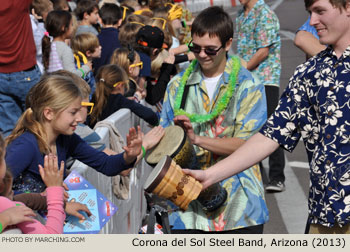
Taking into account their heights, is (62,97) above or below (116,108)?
above

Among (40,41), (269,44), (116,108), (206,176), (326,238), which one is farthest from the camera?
(40,41)

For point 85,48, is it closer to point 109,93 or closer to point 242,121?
point 109,93

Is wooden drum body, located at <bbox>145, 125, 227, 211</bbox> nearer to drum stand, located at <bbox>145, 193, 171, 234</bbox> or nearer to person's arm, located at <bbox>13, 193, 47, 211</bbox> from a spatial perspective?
drum stand, located at <bbox>145, 193, 171, 234</bbox>

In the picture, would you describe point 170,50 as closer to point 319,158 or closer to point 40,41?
point 40,41

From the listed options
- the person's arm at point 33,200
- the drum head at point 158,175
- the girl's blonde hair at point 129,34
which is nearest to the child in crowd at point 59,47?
the girl's blonde hair at point 129,34

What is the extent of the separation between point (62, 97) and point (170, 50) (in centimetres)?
581

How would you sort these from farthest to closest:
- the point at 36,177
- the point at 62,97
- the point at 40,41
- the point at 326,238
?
1. the point at 40,41
2. the point at 62,97
3. the point at 36,177
4. the point at 326,238

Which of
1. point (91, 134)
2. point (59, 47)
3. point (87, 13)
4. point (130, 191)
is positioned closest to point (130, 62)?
point (59, 47)

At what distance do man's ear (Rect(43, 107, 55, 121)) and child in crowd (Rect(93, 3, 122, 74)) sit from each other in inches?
212

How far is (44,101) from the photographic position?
14.2 feet

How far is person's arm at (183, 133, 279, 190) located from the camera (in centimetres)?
362

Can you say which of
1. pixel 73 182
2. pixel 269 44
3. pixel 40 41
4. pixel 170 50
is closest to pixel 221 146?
pixel 73 182

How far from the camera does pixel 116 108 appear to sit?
718cm

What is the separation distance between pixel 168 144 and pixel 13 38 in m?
3.29
